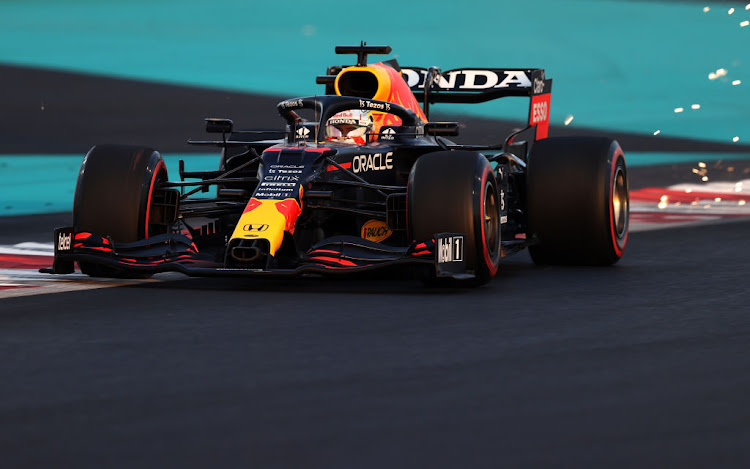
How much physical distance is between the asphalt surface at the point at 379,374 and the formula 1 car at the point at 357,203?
10.8 inches

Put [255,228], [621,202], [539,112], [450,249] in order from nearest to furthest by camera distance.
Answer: [450,249], [255,228], [621,202], [539,112]

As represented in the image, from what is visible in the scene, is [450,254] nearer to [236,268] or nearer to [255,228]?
[255,228]

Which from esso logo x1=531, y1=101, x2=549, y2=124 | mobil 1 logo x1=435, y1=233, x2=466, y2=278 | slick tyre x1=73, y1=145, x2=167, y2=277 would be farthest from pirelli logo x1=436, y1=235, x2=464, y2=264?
esso logo x1=531, y1=101, x2=549, y2=124

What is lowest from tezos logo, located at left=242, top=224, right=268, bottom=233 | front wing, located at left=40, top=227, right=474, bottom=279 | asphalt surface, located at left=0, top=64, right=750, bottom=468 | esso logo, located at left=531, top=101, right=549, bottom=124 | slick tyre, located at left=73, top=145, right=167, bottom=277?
asphalt surface, located at left=0, top=64, right=750, bottom=468

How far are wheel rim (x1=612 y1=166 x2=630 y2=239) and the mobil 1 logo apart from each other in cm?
260

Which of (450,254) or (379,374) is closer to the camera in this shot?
(379,374)

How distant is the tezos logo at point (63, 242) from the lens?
9.77m

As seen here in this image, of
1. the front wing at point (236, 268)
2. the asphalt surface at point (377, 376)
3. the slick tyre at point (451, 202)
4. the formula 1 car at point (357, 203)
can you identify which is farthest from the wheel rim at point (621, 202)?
the front wing at point (236, 268)

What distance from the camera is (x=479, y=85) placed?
44.7ft

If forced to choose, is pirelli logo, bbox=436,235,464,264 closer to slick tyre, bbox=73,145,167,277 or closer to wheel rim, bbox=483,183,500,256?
wheel rim, bbox=483,183,500,256

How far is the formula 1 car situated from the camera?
938cm

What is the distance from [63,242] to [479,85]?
525 cm

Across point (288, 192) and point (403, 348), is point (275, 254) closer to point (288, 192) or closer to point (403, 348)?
point (288, 192)

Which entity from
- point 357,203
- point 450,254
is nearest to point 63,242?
point 357,203
